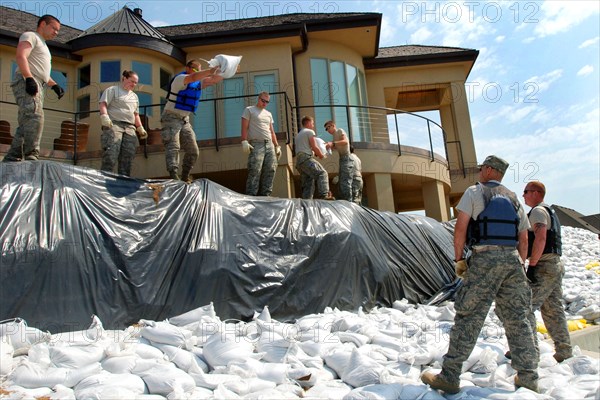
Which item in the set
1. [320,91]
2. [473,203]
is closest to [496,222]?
[473,203]

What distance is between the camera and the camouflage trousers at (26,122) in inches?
195

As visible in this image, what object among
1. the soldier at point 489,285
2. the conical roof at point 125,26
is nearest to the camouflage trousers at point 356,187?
the soldier at point 489,285

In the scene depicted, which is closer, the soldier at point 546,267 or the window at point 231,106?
the soldier at point 546,267

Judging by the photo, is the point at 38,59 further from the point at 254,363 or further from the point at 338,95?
the point at 338,95

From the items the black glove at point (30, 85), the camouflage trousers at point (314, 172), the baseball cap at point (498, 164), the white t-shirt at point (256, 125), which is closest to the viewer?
the baseball cap at point (498, 164)

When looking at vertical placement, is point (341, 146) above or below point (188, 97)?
below

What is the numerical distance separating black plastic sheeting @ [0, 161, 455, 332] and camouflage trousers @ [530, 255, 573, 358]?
1.86m

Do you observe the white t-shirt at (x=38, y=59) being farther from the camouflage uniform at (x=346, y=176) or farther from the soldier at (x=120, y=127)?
the camouflage uniform at (x=346, y=176)

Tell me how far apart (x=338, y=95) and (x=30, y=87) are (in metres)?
8.07

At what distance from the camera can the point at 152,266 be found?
4527 mm

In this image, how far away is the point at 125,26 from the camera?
11.5m

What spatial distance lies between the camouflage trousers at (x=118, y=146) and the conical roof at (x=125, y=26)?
250 inches

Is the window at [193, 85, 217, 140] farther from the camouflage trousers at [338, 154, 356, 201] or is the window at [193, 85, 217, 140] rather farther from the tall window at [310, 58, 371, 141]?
the camouflage trousers at [338, 154, 356, 201]

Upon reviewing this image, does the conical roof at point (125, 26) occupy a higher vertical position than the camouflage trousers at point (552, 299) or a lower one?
higher
